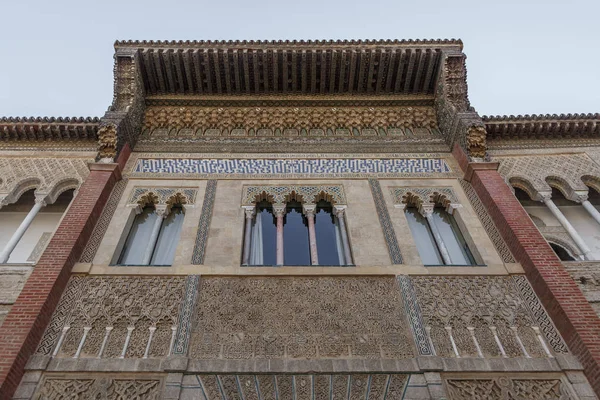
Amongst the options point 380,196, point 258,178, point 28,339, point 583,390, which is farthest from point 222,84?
point 583,390

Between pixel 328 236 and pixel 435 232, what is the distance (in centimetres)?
140

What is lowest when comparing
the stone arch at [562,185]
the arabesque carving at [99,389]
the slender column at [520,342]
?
the arabesque carving at [99,389]

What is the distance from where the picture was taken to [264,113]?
7.67 m

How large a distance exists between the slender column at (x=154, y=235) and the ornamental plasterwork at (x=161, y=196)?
135 millimetres

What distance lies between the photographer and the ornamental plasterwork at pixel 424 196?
246 inches

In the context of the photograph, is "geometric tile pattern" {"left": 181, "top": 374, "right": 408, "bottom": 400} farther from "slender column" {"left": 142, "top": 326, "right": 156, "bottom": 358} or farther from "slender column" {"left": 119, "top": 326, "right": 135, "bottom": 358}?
"slender column" {"left": 119, "top": 326, "right": 135, "bottom": 358}

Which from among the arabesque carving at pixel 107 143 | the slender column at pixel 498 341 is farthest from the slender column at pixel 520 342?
the arabesque carving at pixel 107 143

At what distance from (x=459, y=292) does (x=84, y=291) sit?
4077 millimetres

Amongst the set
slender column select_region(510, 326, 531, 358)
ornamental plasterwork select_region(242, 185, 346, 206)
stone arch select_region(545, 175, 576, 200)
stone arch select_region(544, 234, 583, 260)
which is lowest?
slender column select_region(510, 326, 531, 358)

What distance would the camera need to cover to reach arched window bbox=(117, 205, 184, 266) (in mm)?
5594

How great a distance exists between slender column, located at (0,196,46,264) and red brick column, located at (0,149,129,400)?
737 millimetres

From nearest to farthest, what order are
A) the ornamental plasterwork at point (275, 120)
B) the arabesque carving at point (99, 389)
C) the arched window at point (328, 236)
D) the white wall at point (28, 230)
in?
the arabesque carving at point (99, 389), the arched window at point (328, 236), the white wall at point (28, 230), the ornamental plasterwork at point (275, 120)

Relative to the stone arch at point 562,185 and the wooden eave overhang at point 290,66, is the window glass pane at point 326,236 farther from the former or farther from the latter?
the stone arch at point 562,185

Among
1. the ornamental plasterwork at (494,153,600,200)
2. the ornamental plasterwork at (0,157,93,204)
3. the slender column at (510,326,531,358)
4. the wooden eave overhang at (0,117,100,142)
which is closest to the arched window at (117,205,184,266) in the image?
the ornamental plasterwork at (0,157,93,204)
